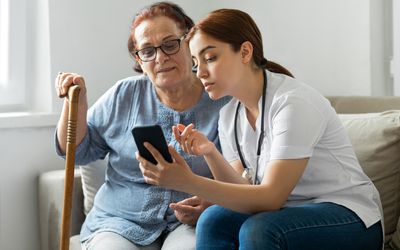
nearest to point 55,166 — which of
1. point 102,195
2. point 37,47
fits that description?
point 37,47

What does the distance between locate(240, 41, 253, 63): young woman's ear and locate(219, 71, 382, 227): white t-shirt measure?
0.25 ft

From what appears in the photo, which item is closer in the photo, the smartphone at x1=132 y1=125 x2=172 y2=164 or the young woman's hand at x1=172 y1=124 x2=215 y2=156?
the smartphone at x1=132 y1=125 x2=172 y2=164

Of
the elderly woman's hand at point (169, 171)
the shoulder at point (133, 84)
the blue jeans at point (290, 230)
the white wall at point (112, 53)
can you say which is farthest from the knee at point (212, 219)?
the white wall at point (112, 53)

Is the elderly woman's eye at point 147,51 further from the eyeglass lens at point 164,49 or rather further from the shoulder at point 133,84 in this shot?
the shoulder at point 133,84

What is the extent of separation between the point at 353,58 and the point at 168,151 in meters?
1.07

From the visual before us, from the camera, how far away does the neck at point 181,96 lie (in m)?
1.99

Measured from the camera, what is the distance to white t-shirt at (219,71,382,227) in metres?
1.52

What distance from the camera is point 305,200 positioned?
1623 mm

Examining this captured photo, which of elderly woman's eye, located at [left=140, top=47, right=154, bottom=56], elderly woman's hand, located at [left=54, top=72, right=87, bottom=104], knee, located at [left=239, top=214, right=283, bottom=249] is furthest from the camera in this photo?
elderly woman's eye, located at [left=140, top=47, right=154, bottom=56]

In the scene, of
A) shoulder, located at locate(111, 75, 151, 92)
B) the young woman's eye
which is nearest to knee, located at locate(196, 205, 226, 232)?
the young woman's eye

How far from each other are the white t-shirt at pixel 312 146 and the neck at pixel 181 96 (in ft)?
1.13

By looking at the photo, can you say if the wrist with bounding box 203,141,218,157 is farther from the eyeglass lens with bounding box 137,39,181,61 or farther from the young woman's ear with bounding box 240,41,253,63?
the eyeglass lens with bounding box 137,39,181,61

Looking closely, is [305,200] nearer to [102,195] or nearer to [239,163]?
[239,163]

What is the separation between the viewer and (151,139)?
1471 millimetres
